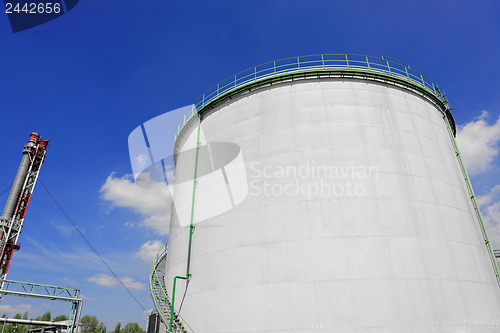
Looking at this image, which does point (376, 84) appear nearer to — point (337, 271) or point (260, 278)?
point (337, 271)

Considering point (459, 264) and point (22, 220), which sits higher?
point (22, 220)

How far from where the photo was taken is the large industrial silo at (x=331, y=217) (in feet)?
36.8

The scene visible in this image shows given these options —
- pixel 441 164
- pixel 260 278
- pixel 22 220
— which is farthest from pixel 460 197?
pixel 22 220

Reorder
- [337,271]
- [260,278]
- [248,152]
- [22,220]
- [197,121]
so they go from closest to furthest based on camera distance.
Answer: [337,271] < [260,278] < [248,152] < [197,121] < [22,220]

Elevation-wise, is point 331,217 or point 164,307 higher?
point 331,217

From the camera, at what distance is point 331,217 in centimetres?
1242

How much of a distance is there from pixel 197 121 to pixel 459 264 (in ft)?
50.5

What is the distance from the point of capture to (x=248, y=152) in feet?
49.5

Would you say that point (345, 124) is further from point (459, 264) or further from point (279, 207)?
point (459, 264)

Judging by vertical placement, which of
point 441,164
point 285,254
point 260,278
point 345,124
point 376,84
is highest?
point 376,84

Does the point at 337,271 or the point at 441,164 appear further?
the point at 441,164

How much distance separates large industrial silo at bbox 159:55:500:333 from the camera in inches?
442

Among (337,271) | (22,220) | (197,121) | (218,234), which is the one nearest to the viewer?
(337,271)

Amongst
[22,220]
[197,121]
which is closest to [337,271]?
[197,121]
